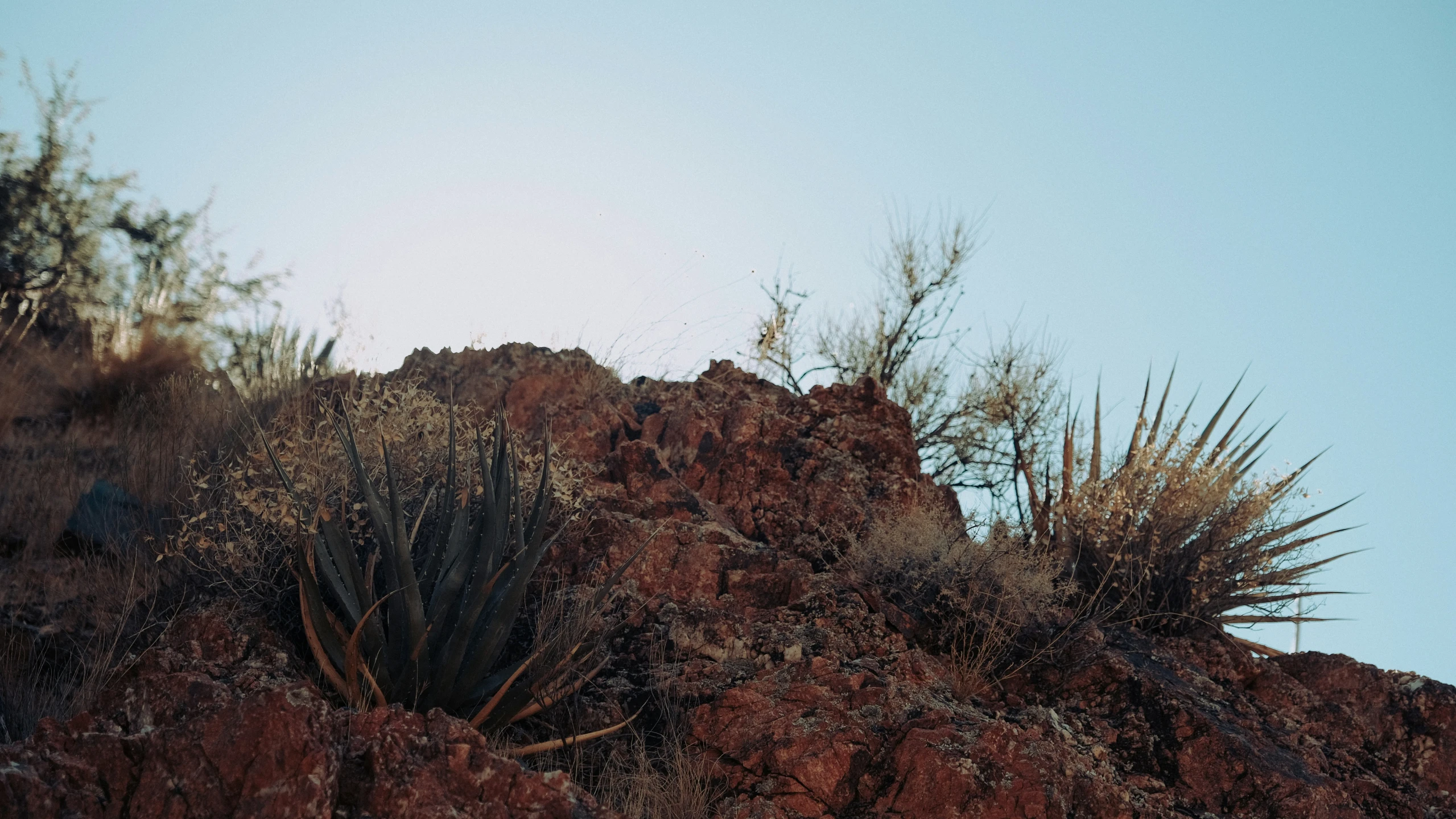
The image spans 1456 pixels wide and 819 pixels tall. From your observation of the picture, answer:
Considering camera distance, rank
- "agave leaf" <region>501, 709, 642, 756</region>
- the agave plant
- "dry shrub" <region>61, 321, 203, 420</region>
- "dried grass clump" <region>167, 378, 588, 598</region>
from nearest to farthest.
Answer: "agave leaf" <region>501, 709, 642, 756</region>, the agave plant, "dried grass clump" <region>167, 378, 588, 598</region>, "dry shrub" <region>61, 321, 203, 420</region>

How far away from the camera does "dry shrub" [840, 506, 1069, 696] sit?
516cm

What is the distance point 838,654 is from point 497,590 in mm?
1480

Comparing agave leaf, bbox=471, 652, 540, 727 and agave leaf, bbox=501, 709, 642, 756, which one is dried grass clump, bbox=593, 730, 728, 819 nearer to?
agave leaf, bbox=501, 709, 642, 756

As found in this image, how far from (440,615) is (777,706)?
1.35 m

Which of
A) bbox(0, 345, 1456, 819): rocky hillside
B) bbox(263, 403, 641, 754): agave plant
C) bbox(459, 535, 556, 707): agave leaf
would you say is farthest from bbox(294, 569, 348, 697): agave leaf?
bbox(459, 535, 556, 707): agave leaf

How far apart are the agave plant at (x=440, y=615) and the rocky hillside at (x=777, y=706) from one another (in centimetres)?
28

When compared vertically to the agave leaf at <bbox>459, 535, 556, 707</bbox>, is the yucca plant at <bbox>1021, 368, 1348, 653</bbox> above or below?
above

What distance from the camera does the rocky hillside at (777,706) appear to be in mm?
2764

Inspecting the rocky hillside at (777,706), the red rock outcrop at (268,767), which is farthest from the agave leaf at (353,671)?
the red rock outcrop at (268,767)

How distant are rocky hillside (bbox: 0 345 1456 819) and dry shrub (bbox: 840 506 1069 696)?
0.20 meters

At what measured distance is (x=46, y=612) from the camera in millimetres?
5031

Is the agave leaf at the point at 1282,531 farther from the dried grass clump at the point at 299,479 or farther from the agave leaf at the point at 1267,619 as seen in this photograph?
the dried grass clump at the point at 299,479

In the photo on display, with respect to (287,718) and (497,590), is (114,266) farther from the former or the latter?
(287,718)

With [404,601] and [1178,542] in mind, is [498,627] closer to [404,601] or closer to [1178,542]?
[404,601]
